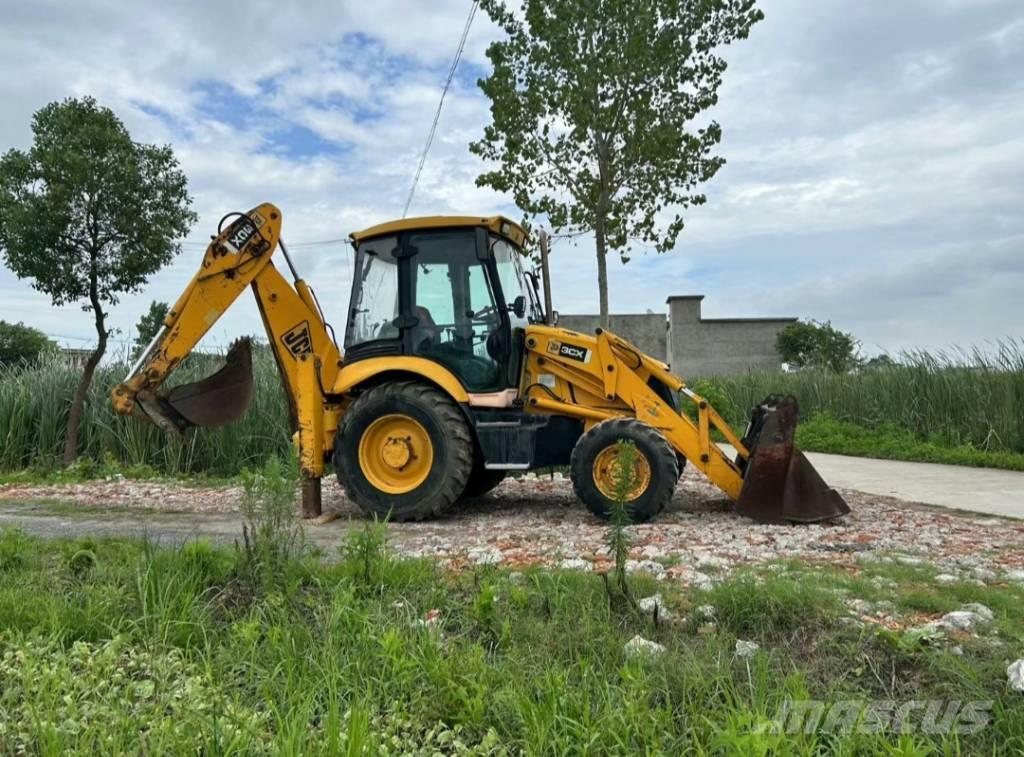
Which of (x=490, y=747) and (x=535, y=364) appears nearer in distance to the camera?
(x=490, y=747)

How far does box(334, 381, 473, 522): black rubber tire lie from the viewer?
6.57 meters

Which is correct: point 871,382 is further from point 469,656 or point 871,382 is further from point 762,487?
point 469,656

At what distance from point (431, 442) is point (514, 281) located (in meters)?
1.65

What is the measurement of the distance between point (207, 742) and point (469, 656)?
0.86 metres

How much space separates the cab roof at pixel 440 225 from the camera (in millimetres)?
6789

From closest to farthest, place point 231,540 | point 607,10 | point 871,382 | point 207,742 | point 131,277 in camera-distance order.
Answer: point 207,742
point 231,540
point 131,277
point 607,10
point 871,382

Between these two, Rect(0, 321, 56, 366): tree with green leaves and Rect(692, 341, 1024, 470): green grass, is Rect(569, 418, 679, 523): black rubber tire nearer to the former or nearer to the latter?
Rect(692, 341, 1024, 470): green grass

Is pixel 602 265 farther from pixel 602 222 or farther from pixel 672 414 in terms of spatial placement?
pixel 672 414

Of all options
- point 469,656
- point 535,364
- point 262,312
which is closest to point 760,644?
point 469,656

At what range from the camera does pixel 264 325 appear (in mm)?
7148

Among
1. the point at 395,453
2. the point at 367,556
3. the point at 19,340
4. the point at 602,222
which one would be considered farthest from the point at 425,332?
the point at 19,340

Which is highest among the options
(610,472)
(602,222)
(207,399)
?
(602,222)

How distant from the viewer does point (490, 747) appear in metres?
2.33

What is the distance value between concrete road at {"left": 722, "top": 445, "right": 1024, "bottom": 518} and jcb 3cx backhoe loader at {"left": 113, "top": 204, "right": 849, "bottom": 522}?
2.29 metres
